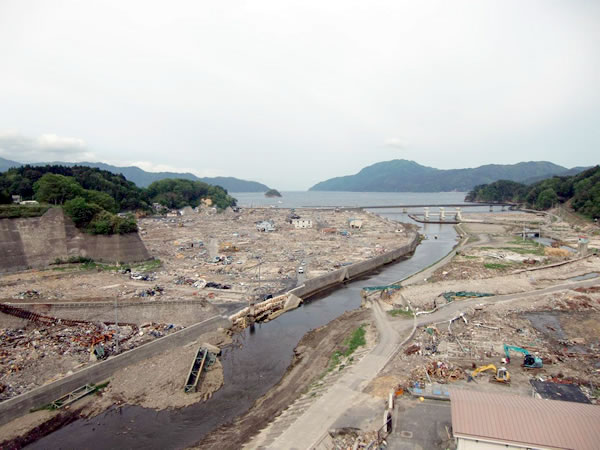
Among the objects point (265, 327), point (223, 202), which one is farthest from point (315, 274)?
point (223, 202)

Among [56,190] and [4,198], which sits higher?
[56,190]

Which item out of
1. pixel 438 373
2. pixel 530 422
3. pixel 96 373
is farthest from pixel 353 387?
pixel 96 373

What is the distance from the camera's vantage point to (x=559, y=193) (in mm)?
114625

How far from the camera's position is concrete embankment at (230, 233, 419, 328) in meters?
26.5

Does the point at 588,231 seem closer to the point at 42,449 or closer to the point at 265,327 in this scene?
the point at 265,327

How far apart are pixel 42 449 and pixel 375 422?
44.6ft

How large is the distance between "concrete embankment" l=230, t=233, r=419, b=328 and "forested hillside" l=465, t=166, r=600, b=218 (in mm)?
61064

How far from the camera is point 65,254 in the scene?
37.8 meters

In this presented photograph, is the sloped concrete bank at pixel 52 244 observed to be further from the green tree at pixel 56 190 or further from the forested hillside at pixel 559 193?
the forested hillside at pixel 559 193

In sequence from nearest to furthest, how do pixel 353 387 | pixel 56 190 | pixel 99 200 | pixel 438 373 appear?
1. pixel 353 387
2. pixel 438 373
3. pixel 56 190
4. pixel 99 200

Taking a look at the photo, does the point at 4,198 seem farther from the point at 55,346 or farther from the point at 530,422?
the point at 530,422

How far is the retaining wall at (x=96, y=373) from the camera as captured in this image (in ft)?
50.3

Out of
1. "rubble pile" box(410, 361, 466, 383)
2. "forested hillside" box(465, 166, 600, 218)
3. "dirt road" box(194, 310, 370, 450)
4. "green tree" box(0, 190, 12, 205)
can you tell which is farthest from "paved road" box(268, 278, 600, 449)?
"forested hillside" box(465, 166, 600, 218)

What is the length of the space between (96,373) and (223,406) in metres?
7.01
